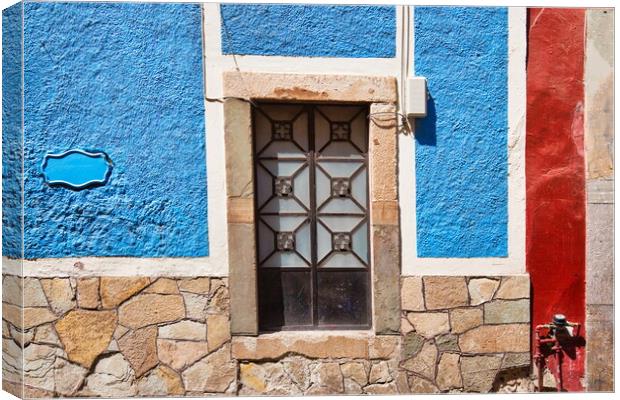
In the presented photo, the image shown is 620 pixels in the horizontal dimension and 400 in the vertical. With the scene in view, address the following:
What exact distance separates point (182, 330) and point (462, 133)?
2266mm

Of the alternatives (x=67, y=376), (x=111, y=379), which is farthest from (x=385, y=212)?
(x=67, y=376)

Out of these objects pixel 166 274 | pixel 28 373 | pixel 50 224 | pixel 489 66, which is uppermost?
pixel 489 66

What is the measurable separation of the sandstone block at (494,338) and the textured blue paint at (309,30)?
76.9 inches

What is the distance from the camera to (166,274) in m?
4.16

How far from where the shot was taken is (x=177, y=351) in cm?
418

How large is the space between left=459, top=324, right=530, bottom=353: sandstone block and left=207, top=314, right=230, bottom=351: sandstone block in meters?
1.58

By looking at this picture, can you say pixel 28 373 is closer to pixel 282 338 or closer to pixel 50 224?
pixel 50 224

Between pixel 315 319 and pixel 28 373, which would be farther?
pixel 315 319

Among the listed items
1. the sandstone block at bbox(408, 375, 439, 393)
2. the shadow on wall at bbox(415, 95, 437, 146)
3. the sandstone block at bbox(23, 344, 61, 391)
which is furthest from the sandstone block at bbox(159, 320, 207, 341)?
the shadow on wall at bbox(415, 95, 437, 146)

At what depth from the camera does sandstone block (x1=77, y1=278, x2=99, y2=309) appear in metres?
4.11

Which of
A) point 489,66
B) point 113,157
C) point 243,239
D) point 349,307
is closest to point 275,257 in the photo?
point 243,239

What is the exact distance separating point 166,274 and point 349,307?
1255 mm

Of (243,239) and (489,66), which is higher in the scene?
(489,66)

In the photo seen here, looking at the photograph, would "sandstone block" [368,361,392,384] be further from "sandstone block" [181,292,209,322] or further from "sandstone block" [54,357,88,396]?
"sandstone block" [54,357,88,396]
